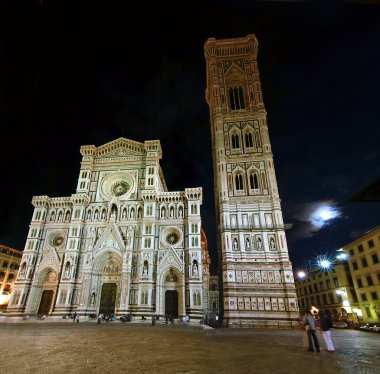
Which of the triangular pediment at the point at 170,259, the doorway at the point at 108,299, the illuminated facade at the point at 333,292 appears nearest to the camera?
the doorway at the point at 108,299

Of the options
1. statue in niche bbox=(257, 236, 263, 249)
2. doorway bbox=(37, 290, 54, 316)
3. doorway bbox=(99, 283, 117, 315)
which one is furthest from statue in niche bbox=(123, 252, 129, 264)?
statue in niche bbox=(257, 236, 263, 249)

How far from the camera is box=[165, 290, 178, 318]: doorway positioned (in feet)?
92.8

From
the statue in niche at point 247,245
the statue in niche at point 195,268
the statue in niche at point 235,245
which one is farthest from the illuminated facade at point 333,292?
the statue in niche at point 195,268

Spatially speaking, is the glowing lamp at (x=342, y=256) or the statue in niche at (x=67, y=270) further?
the glowing lamp at (x=342, y=256)

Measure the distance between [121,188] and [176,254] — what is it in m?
12.8

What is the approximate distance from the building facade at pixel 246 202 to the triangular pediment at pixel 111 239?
12.4m

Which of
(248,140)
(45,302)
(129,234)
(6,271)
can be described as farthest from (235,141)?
(6,271)

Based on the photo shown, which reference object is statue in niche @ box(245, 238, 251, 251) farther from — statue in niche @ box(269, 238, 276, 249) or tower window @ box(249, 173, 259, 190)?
tower window @ box(249, 173, 259, 190)

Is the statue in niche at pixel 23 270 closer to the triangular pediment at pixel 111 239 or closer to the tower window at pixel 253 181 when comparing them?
the triangular pediment at pixel 111 239

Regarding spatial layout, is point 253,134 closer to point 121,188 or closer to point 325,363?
point 121,188

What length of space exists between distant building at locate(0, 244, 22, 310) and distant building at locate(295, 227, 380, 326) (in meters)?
53.1

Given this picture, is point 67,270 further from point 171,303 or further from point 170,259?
point 171,303

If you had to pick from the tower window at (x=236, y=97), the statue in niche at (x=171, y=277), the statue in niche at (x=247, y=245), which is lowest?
the statue in niche at (x=171, y=277)

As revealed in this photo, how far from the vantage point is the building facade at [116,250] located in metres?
28.4
